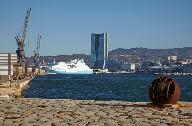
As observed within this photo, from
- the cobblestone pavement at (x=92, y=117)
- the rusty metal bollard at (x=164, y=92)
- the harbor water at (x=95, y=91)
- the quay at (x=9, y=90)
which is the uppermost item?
the rusty metal bollard at (x=164, y=92)

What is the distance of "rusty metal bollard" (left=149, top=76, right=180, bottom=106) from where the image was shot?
11.5m

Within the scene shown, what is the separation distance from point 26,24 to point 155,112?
132m

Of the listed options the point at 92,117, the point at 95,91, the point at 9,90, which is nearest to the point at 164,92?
the point at 92,117

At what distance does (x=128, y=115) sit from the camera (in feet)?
31.4

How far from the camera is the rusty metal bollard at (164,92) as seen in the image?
37.9 ft

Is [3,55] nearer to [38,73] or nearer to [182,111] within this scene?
[182,111]

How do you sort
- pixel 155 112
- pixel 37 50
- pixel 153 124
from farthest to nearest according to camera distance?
1. pixel 37 50
2. pixel 155 112
3. pixel 153 124

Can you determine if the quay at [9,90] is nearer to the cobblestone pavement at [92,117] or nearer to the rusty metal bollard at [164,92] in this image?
the rusty metal bollard at [164,92]

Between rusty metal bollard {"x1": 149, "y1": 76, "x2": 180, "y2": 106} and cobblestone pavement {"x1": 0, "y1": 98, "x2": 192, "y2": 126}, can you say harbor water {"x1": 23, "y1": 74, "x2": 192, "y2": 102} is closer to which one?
rusty metal bollard {"x1": 149, "y1": 76, "x2": 180, "y2": 106}

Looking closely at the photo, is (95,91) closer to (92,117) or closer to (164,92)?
(164,92)

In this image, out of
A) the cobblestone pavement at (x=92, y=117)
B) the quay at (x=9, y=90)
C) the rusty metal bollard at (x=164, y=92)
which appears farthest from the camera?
the quay at (x=9, y=90)

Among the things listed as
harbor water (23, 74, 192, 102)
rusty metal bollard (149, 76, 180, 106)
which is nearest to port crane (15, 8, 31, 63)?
harbor water (23, 74, 192, 102)

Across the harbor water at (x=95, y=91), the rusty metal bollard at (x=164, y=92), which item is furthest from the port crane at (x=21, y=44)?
the rusty metal bollard at (x=164, y=92)

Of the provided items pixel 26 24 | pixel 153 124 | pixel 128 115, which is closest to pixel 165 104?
pixel 128 115
